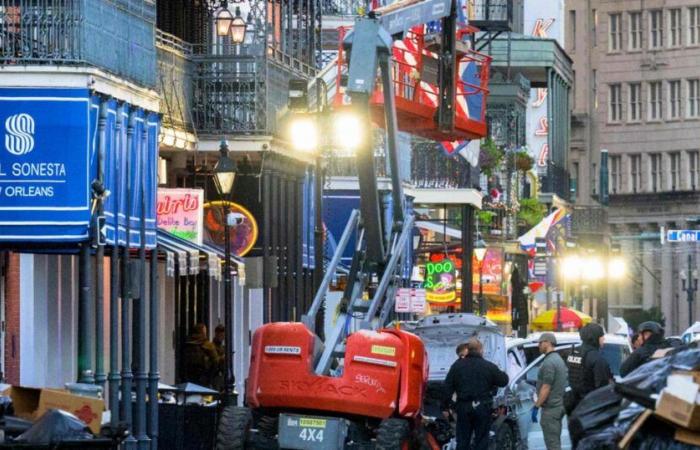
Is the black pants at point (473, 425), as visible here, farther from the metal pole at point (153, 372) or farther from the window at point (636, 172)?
the window at point (636, 172)

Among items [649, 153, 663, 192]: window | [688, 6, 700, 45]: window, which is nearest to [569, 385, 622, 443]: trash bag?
[688, 6, 700, 45]: window

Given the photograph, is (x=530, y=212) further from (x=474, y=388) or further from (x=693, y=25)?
(x=474, y=388)

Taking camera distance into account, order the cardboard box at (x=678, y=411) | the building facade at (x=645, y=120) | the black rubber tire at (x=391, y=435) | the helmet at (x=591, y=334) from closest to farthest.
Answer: the cardboard box at (x=678, y=411)
the black rubber tire at (x=391, y=435)
the helmet at (x=591, y=334)
the building facade at (x=645, y=120)

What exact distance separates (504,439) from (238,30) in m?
10.4

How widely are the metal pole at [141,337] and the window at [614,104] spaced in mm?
102458

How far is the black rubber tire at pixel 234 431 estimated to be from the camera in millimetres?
27578

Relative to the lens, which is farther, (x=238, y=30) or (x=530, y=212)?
(x=530, y=212)

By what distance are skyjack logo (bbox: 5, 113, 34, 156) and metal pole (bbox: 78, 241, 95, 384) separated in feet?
4.29

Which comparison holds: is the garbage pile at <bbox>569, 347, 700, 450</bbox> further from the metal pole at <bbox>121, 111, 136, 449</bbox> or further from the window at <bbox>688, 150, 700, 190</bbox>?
the window at <bbox>688, 150, 700, 190</bbox>

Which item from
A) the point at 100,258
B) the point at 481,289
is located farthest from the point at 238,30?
the point at 481,289

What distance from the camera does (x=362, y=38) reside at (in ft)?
96.5

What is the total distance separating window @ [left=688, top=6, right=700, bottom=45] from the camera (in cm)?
13062

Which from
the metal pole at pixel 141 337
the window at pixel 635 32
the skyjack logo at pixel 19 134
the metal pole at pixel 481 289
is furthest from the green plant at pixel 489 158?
the window at pixel 635 32

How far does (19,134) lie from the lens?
2831cm
